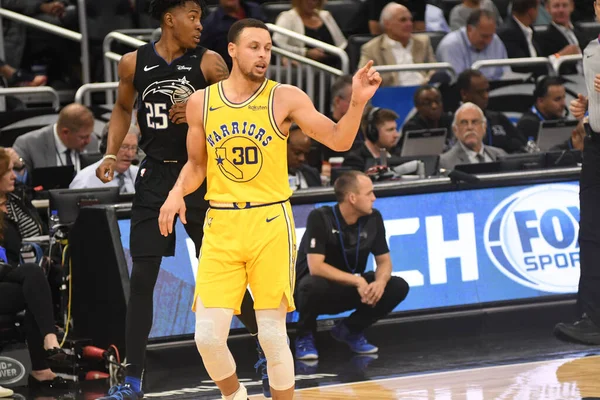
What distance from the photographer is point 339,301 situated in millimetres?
8227

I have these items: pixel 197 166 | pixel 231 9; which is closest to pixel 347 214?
pixel 197 166

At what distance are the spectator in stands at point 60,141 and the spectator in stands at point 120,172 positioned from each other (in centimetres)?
55

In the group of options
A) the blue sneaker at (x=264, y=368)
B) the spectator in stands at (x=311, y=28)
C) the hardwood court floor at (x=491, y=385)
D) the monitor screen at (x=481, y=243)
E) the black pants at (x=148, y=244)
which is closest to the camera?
the black pants at (x=148, y=244)

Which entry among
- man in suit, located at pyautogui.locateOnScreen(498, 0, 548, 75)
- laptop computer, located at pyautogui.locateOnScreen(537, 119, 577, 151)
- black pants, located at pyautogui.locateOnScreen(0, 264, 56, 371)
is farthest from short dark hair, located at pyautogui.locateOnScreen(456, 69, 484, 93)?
black pants, located at pyautogui.locateOnScreen(0, 264, 56, 371)

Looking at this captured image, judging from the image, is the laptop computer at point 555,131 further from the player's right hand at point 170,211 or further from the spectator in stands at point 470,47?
the player's right hand at point 170,211

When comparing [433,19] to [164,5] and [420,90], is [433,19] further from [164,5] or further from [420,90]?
[164,5]

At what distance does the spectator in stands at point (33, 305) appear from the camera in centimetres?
745

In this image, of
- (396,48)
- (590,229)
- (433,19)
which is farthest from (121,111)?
(433,19)

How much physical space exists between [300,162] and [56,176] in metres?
1.84

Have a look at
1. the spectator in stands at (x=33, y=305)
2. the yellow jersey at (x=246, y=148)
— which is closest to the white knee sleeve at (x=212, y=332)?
the yellow jersey at (x=246, y=148)

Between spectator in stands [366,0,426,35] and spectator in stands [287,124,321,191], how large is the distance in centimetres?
306

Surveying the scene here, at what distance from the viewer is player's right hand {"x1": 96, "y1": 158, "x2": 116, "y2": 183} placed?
6.29m

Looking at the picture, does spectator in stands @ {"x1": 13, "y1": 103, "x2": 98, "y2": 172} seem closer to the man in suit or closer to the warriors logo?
the warriors logo

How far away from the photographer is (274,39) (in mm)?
11727
